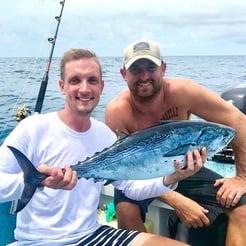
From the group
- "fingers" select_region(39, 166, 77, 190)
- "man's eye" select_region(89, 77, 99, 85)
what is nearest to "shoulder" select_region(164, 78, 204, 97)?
"man's eye" select_region(89, 77, 99, 85)

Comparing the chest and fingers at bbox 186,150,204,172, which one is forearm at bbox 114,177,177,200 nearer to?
fingers at bbox 186,150,204,172

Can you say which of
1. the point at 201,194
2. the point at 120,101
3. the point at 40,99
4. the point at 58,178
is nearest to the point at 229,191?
the point at 201,194

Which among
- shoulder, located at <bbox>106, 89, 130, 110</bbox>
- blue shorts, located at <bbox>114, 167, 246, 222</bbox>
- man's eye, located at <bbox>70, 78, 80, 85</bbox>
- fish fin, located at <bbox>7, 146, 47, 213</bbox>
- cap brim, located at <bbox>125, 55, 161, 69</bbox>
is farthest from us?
shoulder, located at <bbox>106, 89, 130, 110</bbox>

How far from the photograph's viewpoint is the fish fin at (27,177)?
1.76 m

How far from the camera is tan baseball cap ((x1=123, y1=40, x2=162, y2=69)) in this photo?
2881mm

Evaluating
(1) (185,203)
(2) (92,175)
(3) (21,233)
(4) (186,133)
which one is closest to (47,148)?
(2) (92,175)

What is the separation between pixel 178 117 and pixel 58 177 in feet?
5.05

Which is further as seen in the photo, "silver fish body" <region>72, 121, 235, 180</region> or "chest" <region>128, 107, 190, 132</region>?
"chest" <region>128, 107, 190, 132</region>

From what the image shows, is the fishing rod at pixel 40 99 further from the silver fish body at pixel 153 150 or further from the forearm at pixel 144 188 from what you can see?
the silver fish body at pixel 153 150

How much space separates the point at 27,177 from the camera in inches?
69.7

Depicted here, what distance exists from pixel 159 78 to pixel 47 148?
45.6 inches

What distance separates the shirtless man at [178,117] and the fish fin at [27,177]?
102 cm

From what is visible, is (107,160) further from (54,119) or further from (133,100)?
(133,100)

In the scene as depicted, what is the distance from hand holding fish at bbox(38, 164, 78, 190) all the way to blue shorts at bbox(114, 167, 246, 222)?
2.98 ft
